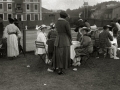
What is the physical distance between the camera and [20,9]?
63562mm

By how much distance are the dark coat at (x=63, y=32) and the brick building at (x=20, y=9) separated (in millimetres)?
57778

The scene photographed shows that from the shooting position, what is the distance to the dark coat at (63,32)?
670 centimetres

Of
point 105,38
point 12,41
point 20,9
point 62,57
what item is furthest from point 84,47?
point 20,9

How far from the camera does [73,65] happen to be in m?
8.10

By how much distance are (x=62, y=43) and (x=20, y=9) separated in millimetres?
58930

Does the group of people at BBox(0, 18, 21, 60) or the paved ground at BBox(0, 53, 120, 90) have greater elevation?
the group of people at BBox(0, 18, 21, 60)

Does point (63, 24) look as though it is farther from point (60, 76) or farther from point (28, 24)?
point (28, 24)

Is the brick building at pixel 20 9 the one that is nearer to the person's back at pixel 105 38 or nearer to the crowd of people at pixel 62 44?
the crowd of people at pixel 62 44

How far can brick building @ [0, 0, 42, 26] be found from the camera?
62656mm

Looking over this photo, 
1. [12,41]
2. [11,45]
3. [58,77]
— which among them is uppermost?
[12,41]

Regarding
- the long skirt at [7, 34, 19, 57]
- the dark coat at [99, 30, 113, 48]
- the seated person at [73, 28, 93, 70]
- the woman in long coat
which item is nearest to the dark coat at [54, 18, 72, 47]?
the woman in long coat

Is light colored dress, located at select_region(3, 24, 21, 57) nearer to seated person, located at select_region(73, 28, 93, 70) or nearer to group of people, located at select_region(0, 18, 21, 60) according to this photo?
group of people, located at select_region(0, 18, 21, 60)

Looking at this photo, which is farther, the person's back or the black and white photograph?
the person's back

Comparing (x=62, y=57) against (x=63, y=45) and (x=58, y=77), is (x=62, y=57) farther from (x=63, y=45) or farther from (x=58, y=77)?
(x=58, y=77)
